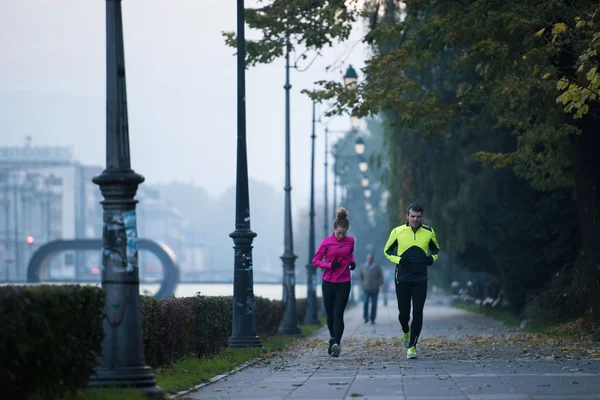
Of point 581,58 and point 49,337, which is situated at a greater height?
point 581,58

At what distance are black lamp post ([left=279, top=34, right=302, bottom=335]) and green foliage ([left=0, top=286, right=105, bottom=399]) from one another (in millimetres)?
14523

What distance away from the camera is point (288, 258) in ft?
91.1

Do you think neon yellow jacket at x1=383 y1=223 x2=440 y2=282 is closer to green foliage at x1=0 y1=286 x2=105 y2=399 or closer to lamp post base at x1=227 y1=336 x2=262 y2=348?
lamp post base at x1=227 y1=336 x2=262 y2=348

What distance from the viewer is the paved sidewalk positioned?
33.4 ft

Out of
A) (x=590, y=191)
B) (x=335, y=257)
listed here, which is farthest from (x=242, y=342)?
(x=590, y=191)

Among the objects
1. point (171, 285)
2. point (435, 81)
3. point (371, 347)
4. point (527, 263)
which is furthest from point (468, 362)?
point (171, 285)

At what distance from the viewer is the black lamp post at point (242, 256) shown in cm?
1794

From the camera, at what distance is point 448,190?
33531 millimetres

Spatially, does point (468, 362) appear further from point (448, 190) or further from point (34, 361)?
point (448, 190)

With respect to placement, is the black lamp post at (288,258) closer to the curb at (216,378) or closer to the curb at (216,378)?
the curb at (216,378)

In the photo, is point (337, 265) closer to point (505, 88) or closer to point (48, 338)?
point (505, 88)

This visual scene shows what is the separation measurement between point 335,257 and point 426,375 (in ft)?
12.4

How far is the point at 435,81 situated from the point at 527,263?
5981 mm

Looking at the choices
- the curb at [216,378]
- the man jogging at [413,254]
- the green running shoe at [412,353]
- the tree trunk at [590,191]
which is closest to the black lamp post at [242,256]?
the curb at [216,378]
